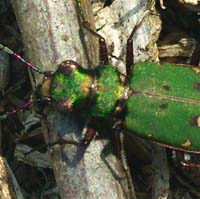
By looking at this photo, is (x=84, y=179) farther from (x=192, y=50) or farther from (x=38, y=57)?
(x=192, y=50)

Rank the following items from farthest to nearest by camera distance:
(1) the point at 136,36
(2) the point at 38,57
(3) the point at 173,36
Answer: (3) the point at 173,36 → (1) the point at 136,36 → (2) the point at 38,57

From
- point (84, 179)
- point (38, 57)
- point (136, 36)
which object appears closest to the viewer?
point (84, 179)

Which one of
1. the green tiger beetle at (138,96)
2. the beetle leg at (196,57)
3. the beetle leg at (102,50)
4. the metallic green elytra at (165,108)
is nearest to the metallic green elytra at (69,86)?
the green tiger beetle at (138,96)

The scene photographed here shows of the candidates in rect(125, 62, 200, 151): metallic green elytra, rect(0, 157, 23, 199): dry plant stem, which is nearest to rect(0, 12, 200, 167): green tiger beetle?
rect(125, 62, 200, 151): metallic green elytra

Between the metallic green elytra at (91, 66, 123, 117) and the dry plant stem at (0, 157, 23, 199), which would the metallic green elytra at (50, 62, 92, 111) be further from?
the dry plant stem at (0, 157, 23, 199)

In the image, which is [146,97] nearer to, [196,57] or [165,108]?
[165,108]

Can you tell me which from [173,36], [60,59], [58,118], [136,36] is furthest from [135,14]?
[58,118]
